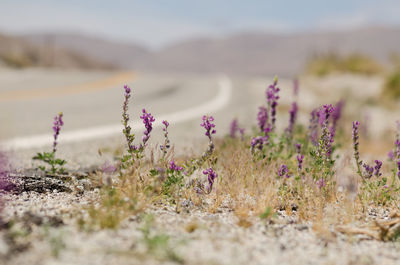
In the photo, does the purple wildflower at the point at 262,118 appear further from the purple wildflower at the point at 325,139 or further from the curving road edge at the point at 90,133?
the curving road edge at the point at 90,133

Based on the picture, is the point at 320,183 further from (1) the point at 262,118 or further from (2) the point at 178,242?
(2) the point at 178,242

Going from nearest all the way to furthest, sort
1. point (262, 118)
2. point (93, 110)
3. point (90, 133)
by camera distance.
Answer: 1. point (262, 118)
2. point (90, 133)
3. point (93, 110)

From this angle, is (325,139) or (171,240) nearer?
(171,240)

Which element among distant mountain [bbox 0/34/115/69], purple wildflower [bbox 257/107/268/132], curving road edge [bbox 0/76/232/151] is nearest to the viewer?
purple wildflower [bbox 257/107/268/132]

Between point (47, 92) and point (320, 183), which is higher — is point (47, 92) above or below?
above

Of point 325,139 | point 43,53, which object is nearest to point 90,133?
point 325,139

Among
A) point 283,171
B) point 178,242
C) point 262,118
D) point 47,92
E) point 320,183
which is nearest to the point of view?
point 178,242

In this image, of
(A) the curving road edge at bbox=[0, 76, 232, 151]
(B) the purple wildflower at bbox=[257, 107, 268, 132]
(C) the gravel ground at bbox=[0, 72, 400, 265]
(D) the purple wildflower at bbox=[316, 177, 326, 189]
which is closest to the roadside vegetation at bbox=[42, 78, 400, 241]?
(D) the purple wildflower at bbox=[316, 177, 326, 189]

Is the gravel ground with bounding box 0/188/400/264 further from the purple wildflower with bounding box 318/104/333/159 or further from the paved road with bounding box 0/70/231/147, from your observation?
the paved road with bounding box 0/70/231/147

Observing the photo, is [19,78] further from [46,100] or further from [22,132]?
[22,132]

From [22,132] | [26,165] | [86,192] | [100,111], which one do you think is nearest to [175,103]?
[100,111]

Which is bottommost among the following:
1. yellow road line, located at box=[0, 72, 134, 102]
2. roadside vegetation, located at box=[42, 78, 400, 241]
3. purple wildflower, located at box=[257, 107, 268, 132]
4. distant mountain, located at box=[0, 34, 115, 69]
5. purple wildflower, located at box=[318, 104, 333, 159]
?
roadside vegetation, located at box=[42, 78, 400, 241]

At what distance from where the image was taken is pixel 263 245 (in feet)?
10.2

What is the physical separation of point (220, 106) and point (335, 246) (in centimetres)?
1166
